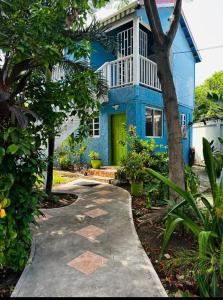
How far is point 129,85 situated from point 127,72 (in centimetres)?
55

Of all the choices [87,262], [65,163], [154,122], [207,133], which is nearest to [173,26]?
[87,262]

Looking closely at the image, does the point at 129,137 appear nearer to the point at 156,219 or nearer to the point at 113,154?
the point at 113,154

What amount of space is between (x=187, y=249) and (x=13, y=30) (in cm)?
372

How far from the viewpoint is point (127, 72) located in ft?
29.8

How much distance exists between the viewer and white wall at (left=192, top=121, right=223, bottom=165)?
13.3 metres

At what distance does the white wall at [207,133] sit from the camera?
13.3 m

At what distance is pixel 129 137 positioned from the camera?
777 cm

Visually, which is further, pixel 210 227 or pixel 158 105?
pixel 158 105

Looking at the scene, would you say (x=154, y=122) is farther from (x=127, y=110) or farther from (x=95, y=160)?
(x=95, y=160)

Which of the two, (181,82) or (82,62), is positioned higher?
(181,82)

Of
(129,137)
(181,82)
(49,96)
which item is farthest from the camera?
(181,82)

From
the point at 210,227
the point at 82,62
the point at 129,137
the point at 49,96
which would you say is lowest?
the point at 210,227

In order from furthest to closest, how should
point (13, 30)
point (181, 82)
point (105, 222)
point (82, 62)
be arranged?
point (181, 82)
point (82, 62)
point (105, 222)
point (13, 30)

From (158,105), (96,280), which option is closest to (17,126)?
(96,280)
